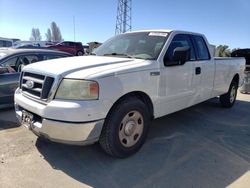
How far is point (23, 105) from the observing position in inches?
152

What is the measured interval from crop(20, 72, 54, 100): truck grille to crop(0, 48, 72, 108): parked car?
209 centimetres

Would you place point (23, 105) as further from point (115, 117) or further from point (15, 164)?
point (115, 117)

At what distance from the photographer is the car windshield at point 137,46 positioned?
14.7 feet

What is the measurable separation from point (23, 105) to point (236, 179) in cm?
293

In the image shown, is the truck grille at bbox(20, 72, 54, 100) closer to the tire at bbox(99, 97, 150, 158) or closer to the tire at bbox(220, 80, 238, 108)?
the tire at bbox(99, 97, 150, 158)

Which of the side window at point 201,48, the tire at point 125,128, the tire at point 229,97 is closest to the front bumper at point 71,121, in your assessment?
the tire at point 125,128

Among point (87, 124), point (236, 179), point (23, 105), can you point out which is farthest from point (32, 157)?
point (236, 179)

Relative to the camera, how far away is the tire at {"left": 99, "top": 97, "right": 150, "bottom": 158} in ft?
11.9

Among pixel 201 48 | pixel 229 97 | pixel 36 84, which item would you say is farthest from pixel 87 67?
pixel 229 97

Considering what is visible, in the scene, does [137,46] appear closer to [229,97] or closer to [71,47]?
[229,97]

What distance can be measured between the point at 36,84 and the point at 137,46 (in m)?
1.80

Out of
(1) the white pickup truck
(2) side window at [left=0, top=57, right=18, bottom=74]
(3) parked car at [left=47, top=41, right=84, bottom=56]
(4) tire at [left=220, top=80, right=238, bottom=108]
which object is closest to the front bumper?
(1) the white pickup truck

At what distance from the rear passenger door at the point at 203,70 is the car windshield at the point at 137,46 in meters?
1.01

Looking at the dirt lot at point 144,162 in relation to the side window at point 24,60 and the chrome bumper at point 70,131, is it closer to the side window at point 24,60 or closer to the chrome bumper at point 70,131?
the chrome bumper at point 70,131
